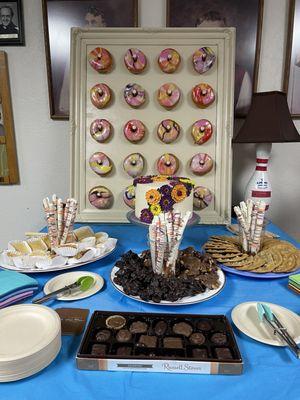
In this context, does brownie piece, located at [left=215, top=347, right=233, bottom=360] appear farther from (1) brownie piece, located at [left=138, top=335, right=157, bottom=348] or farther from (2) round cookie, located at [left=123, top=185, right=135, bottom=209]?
(2) round cookie, located at [left=123, top=185, right=135, bottom=209]

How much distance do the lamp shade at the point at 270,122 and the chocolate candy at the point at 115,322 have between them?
2.86ft

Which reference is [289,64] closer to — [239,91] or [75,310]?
[239,91]

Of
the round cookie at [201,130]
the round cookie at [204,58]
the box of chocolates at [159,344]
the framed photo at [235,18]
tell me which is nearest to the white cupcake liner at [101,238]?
the box of chocolates at [159,344]

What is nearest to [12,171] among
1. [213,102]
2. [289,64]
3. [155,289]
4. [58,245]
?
[58,245]

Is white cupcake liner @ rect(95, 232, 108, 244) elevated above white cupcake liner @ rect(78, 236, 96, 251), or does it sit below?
below

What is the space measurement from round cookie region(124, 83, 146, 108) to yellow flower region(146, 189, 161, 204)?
0.51m

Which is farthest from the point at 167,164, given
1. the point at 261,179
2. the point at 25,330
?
the point at 25,330

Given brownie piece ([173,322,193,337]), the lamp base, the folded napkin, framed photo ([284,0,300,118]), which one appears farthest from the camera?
framed photo ([284,0,300,118])

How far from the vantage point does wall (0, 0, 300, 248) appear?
1.41m

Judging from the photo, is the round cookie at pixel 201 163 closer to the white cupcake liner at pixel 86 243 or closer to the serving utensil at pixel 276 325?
the white cupcake liner at pixel 86 243

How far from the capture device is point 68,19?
1.40 meters

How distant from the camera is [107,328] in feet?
1.92

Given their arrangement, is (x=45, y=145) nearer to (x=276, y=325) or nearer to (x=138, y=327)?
(x=138, y=327)

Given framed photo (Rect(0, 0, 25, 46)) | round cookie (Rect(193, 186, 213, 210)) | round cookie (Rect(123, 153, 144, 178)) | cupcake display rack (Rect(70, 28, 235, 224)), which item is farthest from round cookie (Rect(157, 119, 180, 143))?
framed photo (Rect(0, 0, 25, 46))
